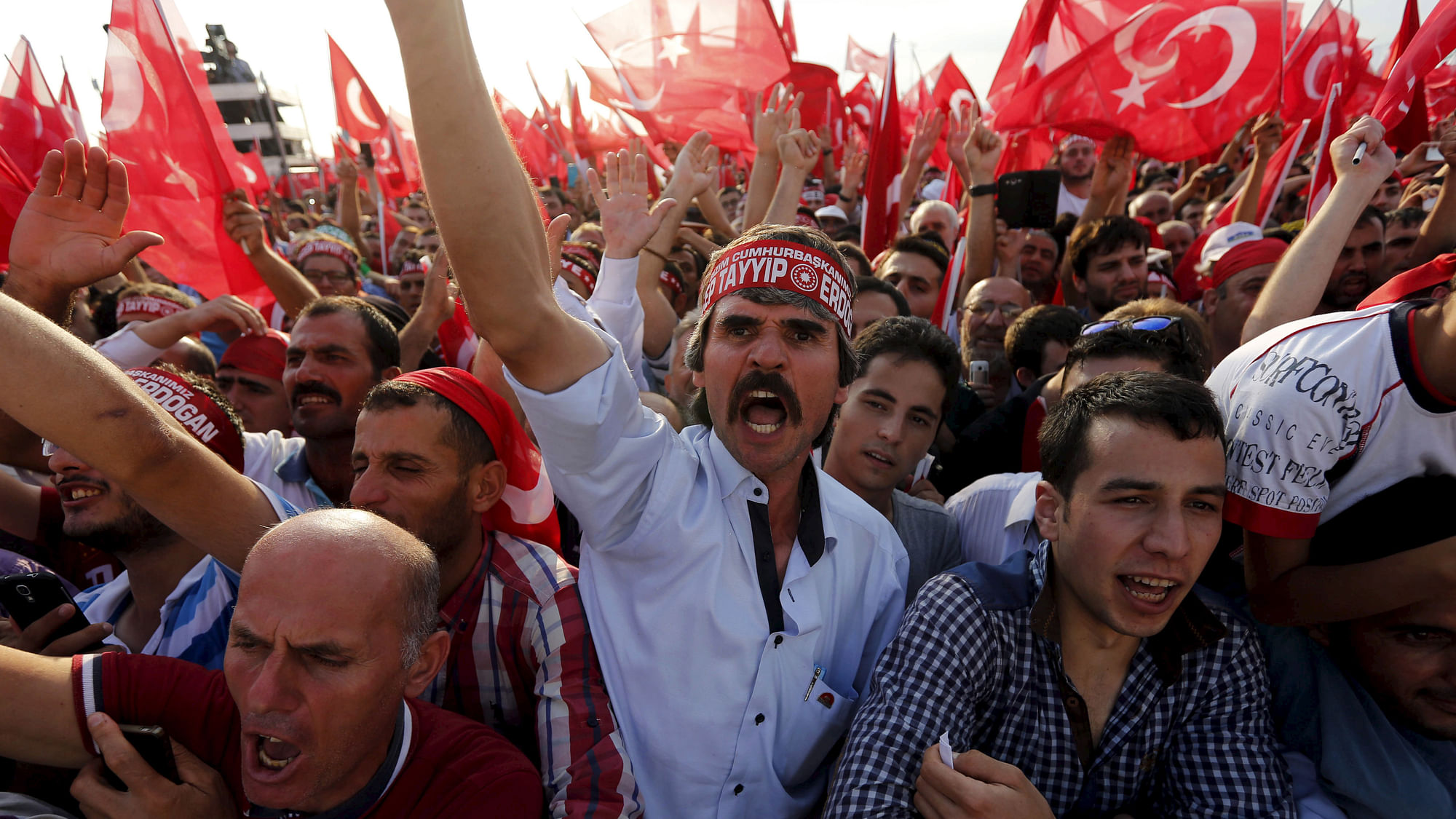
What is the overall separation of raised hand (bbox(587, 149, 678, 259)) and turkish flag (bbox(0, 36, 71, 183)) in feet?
11.7

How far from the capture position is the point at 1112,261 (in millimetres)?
5086

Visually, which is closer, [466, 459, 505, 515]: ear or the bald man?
the bald man

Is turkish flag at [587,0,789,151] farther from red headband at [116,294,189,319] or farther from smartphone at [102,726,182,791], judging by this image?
smartphone at [102,726,182,791]

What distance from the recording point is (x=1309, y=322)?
2068 mm

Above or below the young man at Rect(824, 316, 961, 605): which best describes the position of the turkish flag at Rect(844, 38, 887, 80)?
above

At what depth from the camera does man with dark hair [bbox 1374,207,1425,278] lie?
4.92 meters

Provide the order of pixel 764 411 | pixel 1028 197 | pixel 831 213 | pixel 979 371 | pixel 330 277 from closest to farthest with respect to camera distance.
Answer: pixel 764 411 → pixel 979 371 → pixel 1028 197 → pixel 330 277 → pixel 831 213

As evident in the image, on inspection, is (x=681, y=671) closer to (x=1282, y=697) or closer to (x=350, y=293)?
(x=1282, y=697)

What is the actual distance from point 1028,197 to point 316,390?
14.2 ft

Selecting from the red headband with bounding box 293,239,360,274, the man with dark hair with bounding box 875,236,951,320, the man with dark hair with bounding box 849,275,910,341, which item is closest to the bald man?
the man with dark hair with bounding box 849,275,910,341

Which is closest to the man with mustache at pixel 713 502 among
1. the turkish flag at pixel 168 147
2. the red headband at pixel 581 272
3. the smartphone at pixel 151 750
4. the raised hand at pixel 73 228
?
the smartphone at pixel 151 750

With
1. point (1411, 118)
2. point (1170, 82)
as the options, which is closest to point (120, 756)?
point (1411, 118)

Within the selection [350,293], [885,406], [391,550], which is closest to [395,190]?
[350,293]

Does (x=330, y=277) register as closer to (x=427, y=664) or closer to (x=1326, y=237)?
(x=427, y=664)
